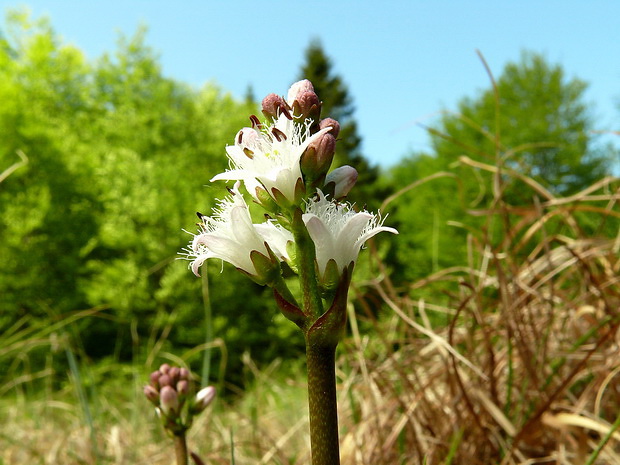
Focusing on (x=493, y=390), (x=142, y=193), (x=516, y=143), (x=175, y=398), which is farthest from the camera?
(x=516, y=143)

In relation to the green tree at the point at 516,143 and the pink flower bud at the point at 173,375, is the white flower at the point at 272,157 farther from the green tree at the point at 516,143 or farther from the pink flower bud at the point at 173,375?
the green tree at the point at 516,143

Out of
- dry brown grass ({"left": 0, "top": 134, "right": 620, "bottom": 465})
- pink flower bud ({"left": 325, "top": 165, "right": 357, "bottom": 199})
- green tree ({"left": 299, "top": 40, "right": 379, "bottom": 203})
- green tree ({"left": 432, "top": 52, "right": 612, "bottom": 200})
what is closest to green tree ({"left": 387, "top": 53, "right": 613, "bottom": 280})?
green tree ({"left": 432, "top": 52, "right": 612, "bottom": 200})

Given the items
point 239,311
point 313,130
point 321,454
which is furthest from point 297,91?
point 239,311

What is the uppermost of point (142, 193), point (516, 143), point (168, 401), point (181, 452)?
point (516, 143)

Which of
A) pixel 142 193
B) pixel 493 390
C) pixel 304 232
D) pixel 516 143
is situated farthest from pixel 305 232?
pixel 516 143

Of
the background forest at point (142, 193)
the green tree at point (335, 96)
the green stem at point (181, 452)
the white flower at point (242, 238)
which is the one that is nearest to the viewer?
the white flower at point (242, 238)

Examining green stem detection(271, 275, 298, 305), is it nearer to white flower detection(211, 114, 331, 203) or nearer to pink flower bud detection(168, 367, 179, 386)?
white flower detection(211, 114, 331, 203)

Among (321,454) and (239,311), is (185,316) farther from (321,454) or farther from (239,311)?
(321,454)

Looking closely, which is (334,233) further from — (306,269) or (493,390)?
(493,390)

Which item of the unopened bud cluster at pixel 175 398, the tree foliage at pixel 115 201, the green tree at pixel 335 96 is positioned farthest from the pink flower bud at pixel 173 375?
the green tree at pixel 335 96
